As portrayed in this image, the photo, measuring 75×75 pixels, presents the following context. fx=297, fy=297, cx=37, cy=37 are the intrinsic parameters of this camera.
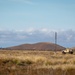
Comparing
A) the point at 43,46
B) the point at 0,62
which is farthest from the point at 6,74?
the point at 43,46

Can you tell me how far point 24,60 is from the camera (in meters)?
35.6

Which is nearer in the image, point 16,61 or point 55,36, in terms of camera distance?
point 16,61

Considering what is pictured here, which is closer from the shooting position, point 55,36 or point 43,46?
point 55,36

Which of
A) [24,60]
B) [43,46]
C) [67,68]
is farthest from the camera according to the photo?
[43,46]

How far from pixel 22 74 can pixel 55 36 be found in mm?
65679

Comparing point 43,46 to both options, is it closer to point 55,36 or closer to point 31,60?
point 55,36

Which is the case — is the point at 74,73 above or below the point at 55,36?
below

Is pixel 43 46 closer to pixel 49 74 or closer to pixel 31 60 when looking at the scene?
pixel 31 60

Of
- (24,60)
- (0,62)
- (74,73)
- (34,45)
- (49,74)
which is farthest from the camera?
(34,45)

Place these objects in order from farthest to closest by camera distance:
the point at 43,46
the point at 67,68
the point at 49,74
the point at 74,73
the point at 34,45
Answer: the point at 34,45 < the point at 43,46 < the point at 67,68 < the point at 74,73 < the point at 49,74

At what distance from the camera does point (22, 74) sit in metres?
20.1

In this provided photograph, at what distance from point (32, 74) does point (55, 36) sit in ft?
216

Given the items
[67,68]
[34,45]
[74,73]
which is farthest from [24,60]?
[34,45]

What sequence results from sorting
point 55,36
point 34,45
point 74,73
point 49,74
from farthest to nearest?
1. point 34,45
2. point 55,36
3. point 74,73
4. point 49,74
